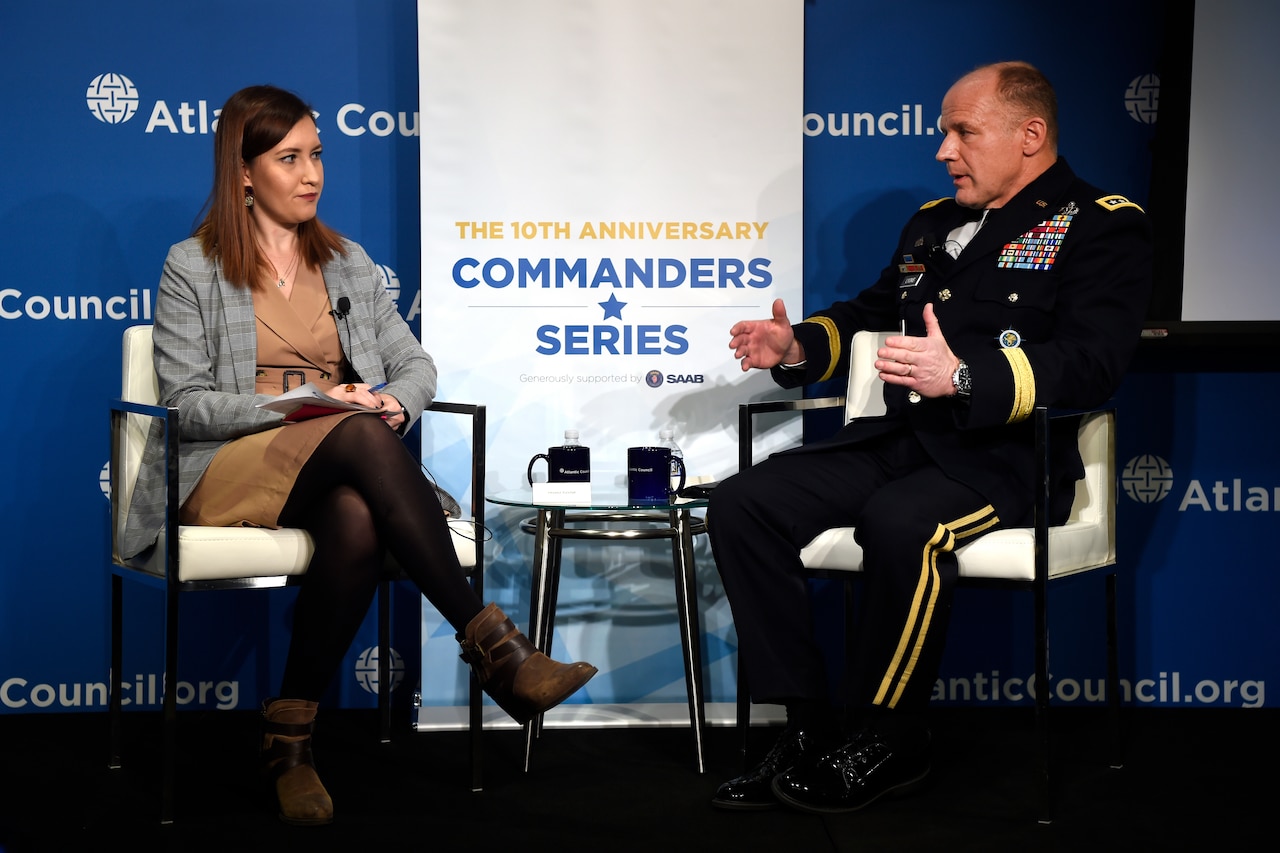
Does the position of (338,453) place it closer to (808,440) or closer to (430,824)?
(430,824)

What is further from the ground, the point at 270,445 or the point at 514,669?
the point at 270,445

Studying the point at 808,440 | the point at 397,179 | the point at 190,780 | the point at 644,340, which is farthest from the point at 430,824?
the point at 397,179

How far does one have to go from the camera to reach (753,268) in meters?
3.12

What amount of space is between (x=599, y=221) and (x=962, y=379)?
116 cm

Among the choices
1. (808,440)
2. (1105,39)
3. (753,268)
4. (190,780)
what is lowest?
(190,780)

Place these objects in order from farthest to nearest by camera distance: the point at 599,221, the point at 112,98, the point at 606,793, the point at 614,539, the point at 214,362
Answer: the point at 112,98 < the point at 599,221 < the point at 614,539 < the point at 214,362 < the point at 606,793

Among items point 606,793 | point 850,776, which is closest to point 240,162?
point 606,793

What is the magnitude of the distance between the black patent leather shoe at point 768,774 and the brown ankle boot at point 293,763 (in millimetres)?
778

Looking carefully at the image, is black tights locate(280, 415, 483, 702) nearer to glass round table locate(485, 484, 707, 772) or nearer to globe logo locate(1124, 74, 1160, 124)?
glass round table locate(485, 484, 707, 772)

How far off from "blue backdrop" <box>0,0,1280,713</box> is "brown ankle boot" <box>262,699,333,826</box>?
3.36 ft

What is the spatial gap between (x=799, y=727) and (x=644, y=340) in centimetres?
116

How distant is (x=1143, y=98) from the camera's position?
3342mm

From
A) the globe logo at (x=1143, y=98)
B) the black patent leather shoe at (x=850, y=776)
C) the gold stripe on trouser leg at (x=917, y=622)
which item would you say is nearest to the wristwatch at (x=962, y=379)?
the gold stripe on trouser leg at (x=917, y=622)

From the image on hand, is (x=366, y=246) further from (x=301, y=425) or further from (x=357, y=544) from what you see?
(x=357, y=544)
